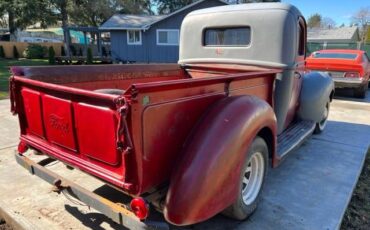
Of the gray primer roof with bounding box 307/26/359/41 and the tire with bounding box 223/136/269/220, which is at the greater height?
the gray primer roof with bounding box 307/26/359/41

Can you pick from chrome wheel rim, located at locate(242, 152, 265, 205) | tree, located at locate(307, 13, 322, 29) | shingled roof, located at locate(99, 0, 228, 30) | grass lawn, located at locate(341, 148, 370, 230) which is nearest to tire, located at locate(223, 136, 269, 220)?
chrome wheel rim, located at locate(242, 152, 265, 205)

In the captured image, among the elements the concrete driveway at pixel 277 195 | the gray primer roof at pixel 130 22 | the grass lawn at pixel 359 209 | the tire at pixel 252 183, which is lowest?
the grass lawn at pixel 359 209

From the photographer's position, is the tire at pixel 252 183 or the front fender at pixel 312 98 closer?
the tire at pixel 252 183

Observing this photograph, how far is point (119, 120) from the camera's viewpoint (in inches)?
79.4

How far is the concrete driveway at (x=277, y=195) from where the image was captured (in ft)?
10.3

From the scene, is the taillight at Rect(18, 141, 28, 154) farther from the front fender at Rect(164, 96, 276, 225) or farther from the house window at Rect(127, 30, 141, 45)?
the house window at Rect(127, 30, 141, 45)

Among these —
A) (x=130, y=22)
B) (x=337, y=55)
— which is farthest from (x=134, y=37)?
(x=337, y=55)

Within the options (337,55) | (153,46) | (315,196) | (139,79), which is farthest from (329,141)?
(153,46)

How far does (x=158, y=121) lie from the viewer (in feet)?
7.18

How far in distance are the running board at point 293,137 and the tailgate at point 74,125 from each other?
2.10 meters

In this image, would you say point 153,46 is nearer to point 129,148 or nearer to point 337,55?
point 337,55

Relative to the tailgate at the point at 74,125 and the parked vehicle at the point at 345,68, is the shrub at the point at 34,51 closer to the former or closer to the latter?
the parked vehicle at the point at 345,68

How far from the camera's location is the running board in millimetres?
3850

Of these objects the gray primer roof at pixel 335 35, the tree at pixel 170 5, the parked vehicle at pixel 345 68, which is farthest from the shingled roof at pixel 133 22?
the gray primer roof at pixel 335 35
